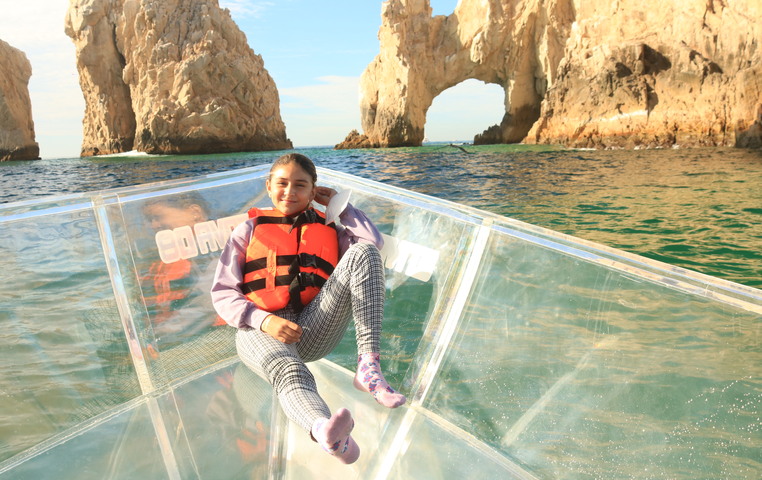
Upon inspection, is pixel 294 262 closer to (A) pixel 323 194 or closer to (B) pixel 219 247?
(A) pixel 323 194

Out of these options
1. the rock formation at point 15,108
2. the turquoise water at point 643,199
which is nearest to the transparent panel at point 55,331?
the turquoise water at point 643,199

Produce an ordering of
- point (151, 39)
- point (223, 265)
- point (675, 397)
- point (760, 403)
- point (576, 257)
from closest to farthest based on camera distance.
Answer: point (760, 403) → point (675, 397) → point (576, 257) → point (223, 265) → point (151, 39)

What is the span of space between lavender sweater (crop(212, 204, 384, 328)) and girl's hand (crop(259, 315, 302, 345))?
47 millimetres

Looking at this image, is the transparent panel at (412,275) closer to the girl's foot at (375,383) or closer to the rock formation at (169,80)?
the girl's foot at (375,383)

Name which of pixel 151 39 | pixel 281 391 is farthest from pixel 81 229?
pixel 151 39

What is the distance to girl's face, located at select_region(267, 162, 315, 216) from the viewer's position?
1.81 m

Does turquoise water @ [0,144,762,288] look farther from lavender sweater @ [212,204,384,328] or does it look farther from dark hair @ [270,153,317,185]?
dark hair @ [270,153,317,185]

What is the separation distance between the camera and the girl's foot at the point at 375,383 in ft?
4.89

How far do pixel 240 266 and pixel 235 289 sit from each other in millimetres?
93

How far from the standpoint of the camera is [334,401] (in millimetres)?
1798

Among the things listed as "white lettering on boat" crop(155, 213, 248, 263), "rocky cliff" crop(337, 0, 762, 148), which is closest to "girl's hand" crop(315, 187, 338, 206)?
"white lettering on boat" crop(155, 213, 248, 263)

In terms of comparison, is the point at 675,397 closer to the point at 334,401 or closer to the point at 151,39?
the point at 334,401

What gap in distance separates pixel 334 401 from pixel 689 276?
1227 millimetres

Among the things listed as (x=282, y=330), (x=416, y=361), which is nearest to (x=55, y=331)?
(x=282, y=330)
